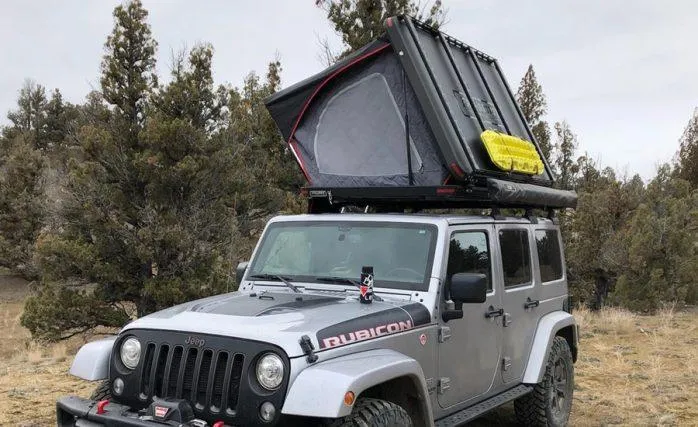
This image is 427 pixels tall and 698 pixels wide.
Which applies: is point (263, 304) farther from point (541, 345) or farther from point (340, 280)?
point (541, 345)

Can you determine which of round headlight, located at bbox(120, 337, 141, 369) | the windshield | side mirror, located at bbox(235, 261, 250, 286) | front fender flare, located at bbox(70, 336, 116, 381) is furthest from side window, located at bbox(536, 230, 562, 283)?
front fender flare, located at bbox(70, 336, 116, 381)

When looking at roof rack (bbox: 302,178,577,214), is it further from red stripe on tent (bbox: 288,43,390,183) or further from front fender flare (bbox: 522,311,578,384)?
front fender flare (bbox: 522,311,578,384)

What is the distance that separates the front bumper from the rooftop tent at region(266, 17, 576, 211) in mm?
2477

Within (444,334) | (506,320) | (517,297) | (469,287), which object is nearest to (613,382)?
(517,297)

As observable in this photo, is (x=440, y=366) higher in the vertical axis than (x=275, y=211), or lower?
lower

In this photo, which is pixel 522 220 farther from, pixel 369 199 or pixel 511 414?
pixel 511 414

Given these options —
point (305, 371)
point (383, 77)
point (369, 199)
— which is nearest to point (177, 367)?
point (305, 371)

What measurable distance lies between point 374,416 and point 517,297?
2315 mm

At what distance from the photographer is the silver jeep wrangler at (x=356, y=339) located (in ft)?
11.2

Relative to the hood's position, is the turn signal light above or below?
below

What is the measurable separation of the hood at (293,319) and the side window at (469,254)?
54cm

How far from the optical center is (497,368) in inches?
199

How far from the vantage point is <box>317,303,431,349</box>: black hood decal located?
3.62m

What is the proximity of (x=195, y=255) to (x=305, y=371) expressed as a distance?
13.5m
